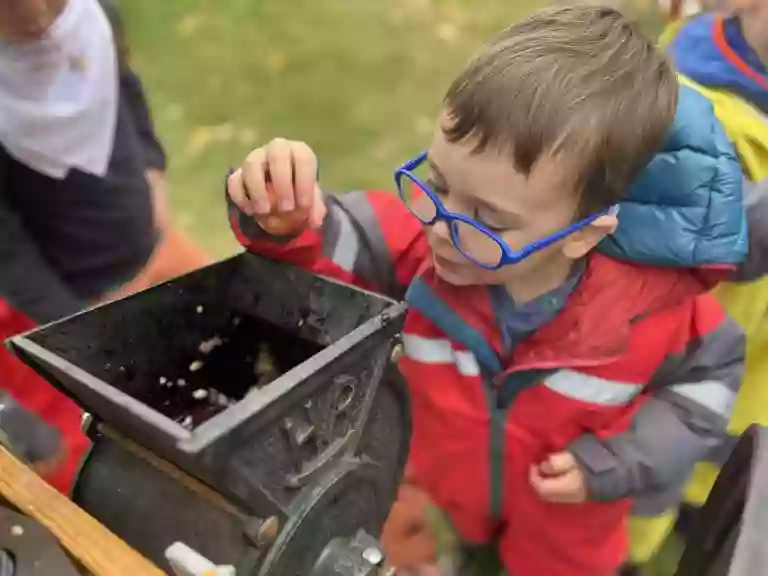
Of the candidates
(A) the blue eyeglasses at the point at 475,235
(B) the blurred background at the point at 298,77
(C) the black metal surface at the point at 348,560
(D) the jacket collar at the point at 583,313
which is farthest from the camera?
(B) the blurred background at the point at 298,77

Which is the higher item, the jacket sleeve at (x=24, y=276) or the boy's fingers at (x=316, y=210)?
the boy's fingers at (x=316, y=210)

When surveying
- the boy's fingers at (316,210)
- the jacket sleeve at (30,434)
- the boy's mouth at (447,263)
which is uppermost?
the boy's fingers at (316,210)

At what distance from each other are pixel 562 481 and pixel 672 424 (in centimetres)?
14

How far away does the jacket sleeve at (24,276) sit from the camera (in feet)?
3.67

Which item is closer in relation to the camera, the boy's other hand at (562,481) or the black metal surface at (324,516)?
the black metal surface at (324,516)

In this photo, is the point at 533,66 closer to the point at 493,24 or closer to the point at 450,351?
the point at 450,351

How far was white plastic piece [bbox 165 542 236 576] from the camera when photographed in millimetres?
610

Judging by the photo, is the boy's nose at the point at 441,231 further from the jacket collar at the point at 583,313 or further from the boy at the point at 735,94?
the boy at the point at 735,94

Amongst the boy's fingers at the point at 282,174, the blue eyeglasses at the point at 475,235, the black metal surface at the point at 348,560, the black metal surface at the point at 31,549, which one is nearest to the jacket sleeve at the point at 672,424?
the blue eyeglasses at the point at 475,235

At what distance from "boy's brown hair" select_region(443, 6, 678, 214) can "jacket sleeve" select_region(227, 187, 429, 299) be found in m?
0.16

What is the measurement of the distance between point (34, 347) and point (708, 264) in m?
0.64

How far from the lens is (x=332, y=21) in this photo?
3.05m

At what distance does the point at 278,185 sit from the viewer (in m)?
0.80

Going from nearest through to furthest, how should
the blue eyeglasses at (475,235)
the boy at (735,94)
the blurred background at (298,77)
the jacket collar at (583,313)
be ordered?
the blue eyeglasses at (475,235) → the jacket collar at (583,313) → the boy at (735,94) → the blurred background at (298,77)
